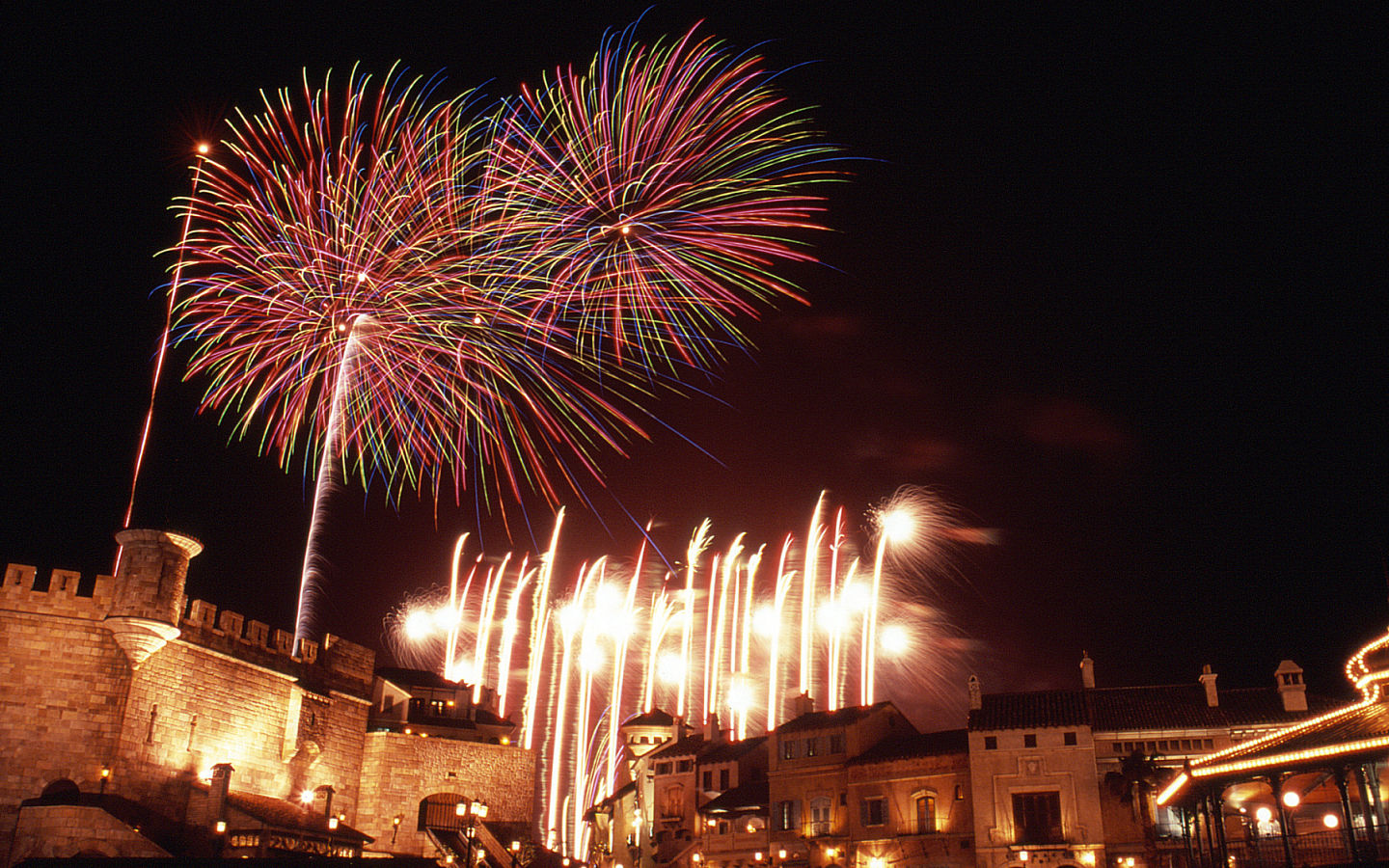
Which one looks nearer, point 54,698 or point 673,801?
point 54,698

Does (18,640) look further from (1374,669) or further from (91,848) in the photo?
(1374,669)

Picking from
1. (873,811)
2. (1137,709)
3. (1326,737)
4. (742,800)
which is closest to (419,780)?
(742,800)

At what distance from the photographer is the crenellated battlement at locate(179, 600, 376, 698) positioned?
31.7 metres

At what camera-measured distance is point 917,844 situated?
33906 mm

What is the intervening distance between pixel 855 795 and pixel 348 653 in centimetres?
2046

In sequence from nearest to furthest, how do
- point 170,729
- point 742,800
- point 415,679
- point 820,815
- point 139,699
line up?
point 139,699 < point 170,729 < point 820,815 < point 742,800 < point 415,679

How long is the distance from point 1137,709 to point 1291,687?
4.46 m

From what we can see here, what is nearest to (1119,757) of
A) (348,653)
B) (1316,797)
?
(1316,797)

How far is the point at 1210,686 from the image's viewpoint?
1283 inches

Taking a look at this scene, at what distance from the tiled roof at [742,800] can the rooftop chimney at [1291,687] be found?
1855 centimetres

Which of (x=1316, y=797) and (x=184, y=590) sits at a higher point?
(x=184, y=590)

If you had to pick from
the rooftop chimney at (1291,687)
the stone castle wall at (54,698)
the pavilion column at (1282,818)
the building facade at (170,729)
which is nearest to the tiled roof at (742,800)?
the building facade at (170,729)

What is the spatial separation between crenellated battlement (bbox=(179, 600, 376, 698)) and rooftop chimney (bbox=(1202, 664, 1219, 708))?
100 ft

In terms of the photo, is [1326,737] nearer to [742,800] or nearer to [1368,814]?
[1368,814]
